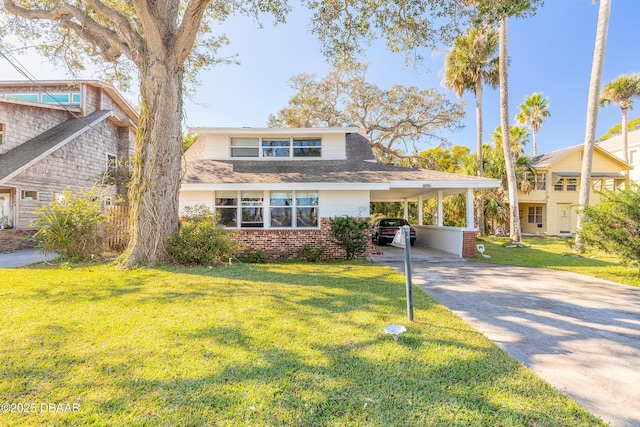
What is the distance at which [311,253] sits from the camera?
10.0 m

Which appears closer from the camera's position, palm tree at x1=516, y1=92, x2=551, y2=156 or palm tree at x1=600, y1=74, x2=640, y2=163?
palm tree at x1=600, y1=74, x2=640, y2=163

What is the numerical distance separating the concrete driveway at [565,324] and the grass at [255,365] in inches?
11.8

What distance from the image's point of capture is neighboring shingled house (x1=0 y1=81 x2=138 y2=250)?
12250mm

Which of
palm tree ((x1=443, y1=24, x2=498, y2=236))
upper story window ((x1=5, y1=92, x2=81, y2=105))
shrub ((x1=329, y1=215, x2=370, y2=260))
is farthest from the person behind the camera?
palm tree ((x1=443, y1=24, x2=498, y2=236))

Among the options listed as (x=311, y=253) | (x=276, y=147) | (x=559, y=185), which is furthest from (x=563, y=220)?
(x=276, y=147)

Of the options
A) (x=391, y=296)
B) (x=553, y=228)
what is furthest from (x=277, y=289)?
Answer: (x=553, y=228)

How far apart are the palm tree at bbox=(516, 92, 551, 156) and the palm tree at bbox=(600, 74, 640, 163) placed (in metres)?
4.89

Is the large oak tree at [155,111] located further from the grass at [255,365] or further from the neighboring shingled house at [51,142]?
the neighboring shingled house at [51,142]

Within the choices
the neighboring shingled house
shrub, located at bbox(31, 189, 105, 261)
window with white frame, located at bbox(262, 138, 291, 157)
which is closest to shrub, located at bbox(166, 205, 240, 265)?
shrub, located at bbox(31, 189, 105, 261)

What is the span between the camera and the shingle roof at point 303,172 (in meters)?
10.4

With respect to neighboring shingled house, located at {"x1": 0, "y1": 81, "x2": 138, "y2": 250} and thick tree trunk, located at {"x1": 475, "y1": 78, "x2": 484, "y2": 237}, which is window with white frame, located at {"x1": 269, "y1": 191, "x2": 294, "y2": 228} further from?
thick tree trunk, located at {"x1": 475, "y1": 78, "x2": 484, "y2": 237}

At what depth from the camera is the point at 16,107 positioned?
13680 millimetres

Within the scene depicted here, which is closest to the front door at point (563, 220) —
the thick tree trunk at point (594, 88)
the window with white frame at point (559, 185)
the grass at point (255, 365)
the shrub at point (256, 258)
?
the window with white frame at point (559, 185)

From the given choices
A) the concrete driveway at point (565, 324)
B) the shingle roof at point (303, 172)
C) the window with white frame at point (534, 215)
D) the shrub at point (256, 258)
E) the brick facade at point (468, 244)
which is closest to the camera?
the concrete driveway at point (565, 324)
